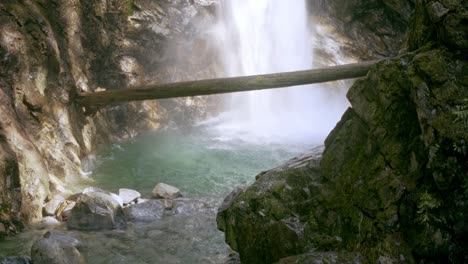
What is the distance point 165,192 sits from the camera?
7176mm

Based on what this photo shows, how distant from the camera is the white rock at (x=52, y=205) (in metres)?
6.08

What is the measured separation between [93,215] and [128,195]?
4.15ft

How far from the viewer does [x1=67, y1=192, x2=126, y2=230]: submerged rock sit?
5676 millimetres

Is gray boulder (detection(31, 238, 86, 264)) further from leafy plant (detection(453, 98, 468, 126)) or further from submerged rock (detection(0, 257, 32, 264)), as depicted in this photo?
leafy plant (detection(453, 98, 468, 126))

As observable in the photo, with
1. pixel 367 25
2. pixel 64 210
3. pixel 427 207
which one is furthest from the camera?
pixel 367 25

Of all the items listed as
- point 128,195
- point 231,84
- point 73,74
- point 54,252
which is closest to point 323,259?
point 54,252

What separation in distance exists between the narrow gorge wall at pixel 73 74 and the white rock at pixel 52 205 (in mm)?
113

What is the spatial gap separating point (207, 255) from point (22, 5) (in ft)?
19.2

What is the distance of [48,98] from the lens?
295 inches

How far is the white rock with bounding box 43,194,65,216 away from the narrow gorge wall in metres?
0.11

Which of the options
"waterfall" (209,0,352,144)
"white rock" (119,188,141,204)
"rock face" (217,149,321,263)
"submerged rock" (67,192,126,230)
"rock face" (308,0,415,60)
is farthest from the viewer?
"rock face" (308,0,415,60)

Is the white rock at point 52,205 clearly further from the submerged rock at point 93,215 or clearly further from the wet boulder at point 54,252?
the wet boulder at point 54,252

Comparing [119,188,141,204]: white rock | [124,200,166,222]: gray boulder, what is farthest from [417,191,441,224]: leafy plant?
[119,188,141,204]: white rock

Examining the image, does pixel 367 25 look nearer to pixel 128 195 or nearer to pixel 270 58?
pixel 270 58
